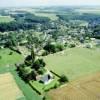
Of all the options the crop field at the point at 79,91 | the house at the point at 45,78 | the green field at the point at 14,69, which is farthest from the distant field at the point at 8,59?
the crop field at the point at 79,91

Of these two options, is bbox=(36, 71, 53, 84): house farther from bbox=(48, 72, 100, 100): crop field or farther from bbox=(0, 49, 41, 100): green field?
bbox=(48, 72, 100, 100): crop field

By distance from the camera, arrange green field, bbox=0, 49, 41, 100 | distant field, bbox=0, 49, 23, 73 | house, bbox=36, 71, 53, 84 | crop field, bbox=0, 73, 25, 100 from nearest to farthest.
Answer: crop field, bbox=0, 73, 25, 100 < green field, bbox=0, 49, 41, 100 < house, bbox=36, 71, 53, 84 < distant field, bbox=0, 49, 23, 73

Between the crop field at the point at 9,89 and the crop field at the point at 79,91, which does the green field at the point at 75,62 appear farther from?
the crop field at the point at 9,89

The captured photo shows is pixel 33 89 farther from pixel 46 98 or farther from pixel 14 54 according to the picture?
pixel 14 54

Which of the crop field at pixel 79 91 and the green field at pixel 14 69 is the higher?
the crop field at pixel 79 91

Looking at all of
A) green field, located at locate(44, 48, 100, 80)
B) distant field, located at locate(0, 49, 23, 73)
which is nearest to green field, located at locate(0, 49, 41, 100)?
distant field, located at locate(0, 49, 23, 73)
